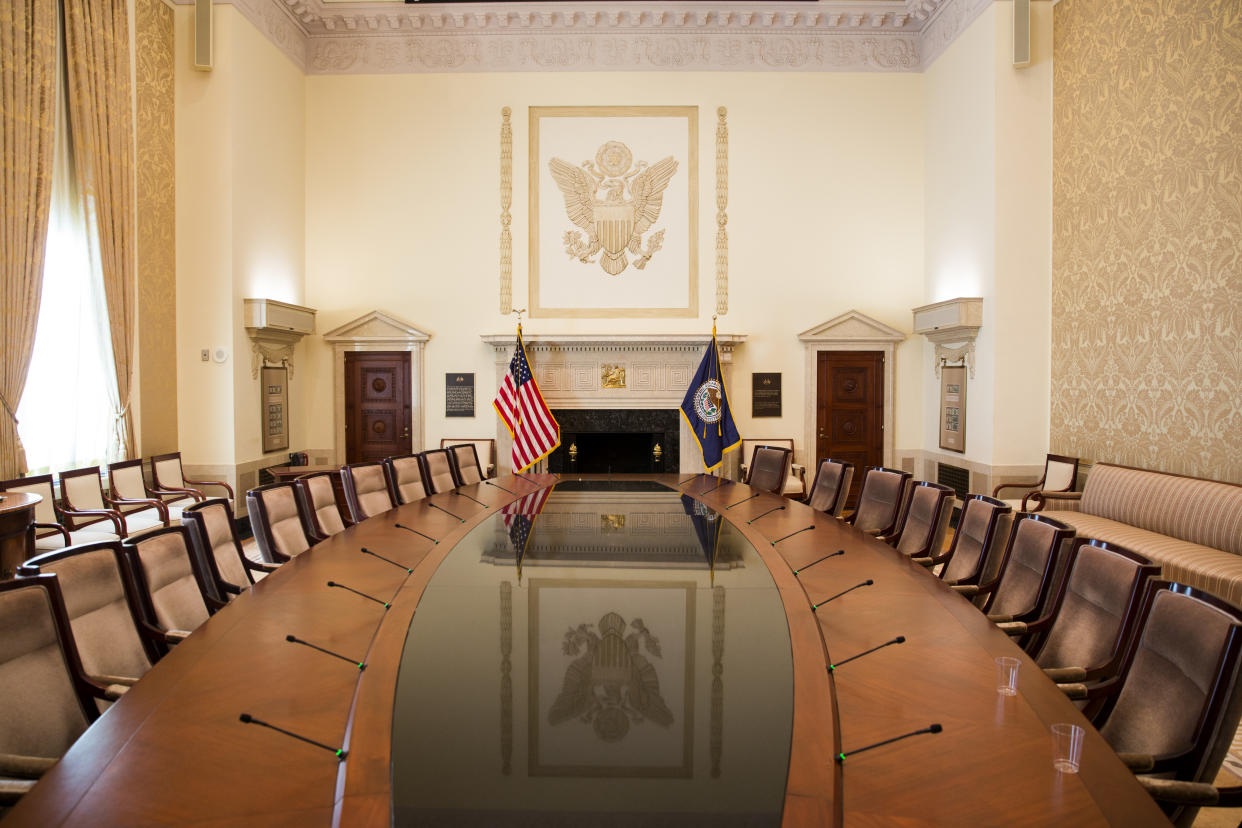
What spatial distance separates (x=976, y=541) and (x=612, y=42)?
713cm

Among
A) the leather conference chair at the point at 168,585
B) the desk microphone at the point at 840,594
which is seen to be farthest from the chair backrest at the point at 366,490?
the desk microphone at the point at 840,594

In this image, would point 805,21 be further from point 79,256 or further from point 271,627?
point 271,627

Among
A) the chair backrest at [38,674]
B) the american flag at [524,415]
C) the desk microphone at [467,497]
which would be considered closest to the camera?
the chair backrest at [38,674]

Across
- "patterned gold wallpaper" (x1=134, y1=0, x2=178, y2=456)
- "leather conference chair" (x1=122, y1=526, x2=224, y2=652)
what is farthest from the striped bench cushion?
"patterned gold wallpaper" (x1=134, y1=0, x2=178, y2=456)

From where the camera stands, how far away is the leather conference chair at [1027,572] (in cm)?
268

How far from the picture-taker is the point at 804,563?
3.06 m

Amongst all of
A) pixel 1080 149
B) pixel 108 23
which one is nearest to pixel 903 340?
pixel 1080 149

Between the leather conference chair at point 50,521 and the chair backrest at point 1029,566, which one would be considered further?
the leather conference chair at point 50,521

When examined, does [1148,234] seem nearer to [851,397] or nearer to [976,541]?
[851,397]

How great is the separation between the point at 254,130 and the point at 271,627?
6.59m

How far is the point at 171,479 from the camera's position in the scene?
614cm

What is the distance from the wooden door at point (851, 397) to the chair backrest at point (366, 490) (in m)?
5.21

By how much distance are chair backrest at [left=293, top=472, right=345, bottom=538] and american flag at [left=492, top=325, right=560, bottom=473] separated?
113 inches

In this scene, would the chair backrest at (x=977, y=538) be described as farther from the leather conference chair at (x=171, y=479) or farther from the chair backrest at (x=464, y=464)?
the leather conference chair at (x=171, y=479)
